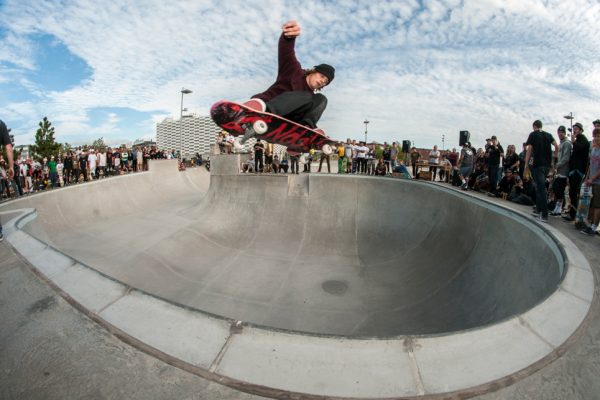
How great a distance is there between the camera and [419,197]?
8.23m

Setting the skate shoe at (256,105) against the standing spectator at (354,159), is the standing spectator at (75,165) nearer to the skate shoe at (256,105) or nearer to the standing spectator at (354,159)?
the skate shoe at (256,105)

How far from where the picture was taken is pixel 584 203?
15.1 feet

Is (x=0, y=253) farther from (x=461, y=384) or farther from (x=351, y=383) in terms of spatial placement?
(x=461, y=384)

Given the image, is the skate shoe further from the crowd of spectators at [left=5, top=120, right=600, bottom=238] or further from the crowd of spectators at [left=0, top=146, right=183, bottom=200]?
the crowd of spectators at [left=0, top=146, right=183, bottom=200]

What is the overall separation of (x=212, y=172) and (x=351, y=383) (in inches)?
436

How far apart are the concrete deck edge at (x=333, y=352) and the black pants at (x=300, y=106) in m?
4.77

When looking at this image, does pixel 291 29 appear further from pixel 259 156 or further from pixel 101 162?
pixel 101 162

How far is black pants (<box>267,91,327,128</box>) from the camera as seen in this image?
604 centimetres

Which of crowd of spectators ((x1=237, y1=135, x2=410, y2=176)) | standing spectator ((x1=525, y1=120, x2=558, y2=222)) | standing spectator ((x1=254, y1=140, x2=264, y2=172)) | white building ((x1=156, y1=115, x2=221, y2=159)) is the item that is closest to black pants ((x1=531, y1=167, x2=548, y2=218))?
standing spectator ((x1=525, y1=120, x2=558, y2=222))

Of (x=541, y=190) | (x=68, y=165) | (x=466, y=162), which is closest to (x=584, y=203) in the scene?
(x=541, y=190)

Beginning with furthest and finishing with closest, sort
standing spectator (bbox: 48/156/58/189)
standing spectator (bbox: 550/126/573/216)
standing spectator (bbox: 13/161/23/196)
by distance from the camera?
standing spectator (bbox: 48/156/58/189) < standing spectator (bbox: 13/161/23/196) < standing spectator (bbox: 550/126/573/216)

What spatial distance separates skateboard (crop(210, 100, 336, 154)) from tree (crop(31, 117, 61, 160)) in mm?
57315

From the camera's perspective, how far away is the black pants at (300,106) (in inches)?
238

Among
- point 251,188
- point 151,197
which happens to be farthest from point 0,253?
point 151,197
